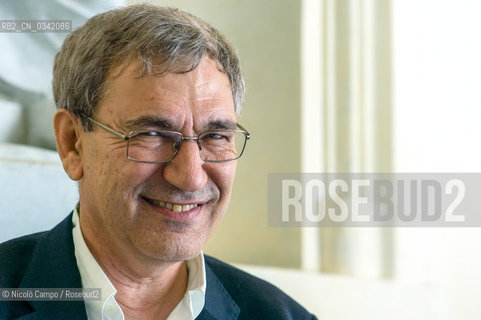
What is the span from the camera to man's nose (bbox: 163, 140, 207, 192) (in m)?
1.26

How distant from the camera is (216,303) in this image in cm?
150

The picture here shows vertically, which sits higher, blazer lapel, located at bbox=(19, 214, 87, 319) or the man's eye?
the man's eye

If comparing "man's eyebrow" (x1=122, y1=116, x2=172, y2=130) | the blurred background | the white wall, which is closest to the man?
"man's eyebrow" (x1=122, y1=116, x2=172, y2=130)

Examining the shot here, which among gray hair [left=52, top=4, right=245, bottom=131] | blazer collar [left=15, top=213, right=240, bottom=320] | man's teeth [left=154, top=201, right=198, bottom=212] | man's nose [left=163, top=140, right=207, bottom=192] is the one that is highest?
gray hair [left=52, top=4, right=245, bottom=131]

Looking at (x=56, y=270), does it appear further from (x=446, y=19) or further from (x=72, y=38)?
(x=446, y=19)

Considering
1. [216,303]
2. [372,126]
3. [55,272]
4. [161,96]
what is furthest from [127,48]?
[372,126]

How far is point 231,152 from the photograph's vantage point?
139cm

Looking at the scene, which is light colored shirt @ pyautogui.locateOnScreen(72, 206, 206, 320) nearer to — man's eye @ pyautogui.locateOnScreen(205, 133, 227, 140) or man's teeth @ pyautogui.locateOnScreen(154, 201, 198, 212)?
man's teeth @ pyautogui.locateOnScreen(154, 201, 198, 212)

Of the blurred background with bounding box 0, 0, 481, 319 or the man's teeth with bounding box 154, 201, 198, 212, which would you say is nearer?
the man's teeth with bounding box 154, 201, 198, 212

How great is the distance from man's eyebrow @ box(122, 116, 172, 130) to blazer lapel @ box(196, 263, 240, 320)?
511 mm

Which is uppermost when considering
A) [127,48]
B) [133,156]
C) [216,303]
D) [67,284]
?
[127,48]

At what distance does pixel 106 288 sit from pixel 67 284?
0.09m

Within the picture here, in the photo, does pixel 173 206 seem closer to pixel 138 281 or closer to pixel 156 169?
pixel 156 169

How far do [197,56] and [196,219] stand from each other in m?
0.40
